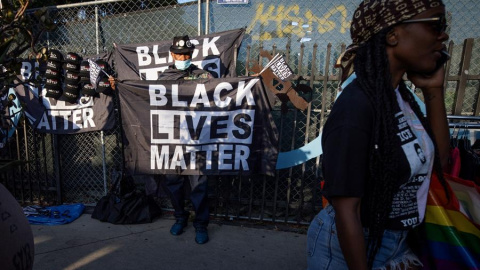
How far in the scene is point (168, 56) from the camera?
416 cm

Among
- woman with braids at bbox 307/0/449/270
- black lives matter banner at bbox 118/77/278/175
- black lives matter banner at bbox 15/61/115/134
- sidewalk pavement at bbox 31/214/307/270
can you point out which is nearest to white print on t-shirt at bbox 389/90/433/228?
woman with braids at bbox 307/0/449/270

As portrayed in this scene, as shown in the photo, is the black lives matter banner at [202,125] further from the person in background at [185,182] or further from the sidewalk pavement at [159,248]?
the sidewalk pavement at [159,248]

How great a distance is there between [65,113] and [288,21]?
3712 mm

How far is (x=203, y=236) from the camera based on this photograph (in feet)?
11.6

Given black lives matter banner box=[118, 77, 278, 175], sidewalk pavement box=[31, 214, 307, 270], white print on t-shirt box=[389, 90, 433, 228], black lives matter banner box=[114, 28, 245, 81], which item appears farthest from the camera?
black lives matter banner box=[114, 28, 245, 81]

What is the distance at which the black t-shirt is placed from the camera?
3.27ft

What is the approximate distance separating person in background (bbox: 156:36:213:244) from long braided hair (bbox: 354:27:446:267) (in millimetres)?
2693

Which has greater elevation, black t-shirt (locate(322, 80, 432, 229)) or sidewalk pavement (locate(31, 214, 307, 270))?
black t-shirt (locate(322, 80, 432, 229))

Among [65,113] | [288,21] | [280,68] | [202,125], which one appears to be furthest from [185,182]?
[288,21]

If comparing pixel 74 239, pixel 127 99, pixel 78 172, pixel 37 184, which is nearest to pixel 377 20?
pixel 127 99

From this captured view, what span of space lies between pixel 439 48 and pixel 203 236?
3.15 metres

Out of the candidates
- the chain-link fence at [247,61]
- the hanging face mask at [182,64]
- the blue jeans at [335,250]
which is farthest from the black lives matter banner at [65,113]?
the blue jeans at [335,250]

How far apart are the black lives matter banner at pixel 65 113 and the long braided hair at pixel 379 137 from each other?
3.96 meters

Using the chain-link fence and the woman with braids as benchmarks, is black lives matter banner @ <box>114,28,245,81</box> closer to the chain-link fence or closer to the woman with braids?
the chain-link fence
